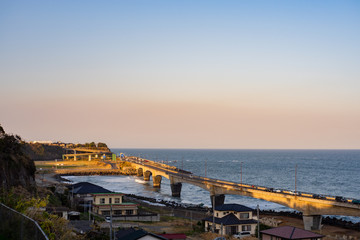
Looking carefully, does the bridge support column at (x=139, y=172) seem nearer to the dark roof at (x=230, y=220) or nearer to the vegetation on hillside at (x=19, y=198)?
the vegetation on hillside at (x=19, y=198)

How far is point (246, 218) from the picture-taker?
57.9 m

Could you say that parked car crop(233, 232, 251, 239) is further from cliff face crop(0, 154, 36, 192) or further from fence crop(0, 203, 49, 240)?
fence crop(0, 203, 49, 240)

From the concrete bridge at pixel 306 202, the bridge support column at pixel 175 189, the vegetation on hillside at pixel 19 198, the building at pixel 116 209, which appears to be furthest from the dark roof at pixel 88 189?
the bridge support column at pixel 175 189

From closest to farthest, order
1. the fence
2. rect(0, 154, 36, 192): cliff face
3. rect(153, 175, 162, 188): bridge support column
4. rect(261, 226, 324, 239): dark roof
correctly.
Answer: the fence < rect(261, 226, 324, 239): dark roof < rect(0, 154, 36, 192): cliff face < rect(153, 175, 162, 188): bridge support column

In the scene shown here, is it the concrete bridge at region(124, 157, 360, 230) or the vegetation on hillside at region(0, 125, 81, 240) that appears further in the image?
the concrete bridge at region(124, 157, 360, 230)

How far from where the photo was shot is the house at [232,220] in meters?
54.5

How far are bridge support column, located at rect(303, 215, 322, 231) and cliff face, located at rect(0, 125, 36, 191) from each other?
42.8m

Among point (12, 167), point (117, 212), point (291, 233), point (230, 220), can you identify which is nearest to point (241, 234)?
point (230, 220)

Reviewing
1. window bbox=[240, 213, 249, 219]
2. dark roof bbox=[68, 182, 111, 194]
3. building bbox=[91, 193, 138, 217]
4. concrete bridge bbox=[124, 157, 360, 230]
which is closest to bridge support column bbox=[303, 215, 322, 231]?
concrete bridge bbox=[124, 157, 360, 230]

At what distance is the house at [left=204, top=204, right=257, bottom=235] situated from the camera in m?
54.5

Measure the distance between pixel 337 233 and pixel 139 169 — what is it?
128232 millimetres

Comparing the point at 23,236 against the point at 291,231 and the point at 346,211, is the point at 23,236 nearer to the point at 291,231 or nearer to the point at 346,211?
the point at 291,231

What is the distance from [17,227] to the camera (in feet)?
56.5

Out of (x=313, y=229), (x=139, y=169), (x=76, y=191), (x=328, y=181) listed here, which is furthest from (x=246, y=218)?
(x=139, y=169)
